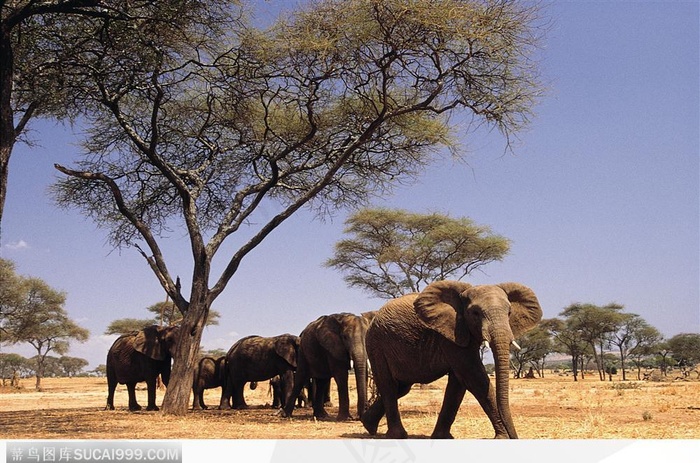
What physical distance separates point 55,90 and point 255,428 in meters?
8.45

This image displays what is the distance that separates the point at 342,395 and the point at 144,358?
21.6 feet

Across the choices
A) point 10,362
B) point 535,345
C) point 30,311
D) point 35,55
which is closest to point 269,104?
point 35,55

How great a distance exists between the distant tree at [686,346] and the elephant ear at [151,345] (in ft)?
158

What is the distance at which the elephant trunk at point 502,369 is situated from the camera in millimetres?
7719

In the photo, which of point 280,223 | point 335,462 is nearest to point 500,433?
point 335,462

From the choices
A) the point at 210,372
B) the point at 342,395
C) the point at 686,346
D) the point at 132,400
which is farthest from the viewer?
the point at 686,346

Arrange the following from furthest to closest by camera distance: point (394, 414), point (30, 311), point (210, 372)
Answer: point (30, 311) → point (210, 372) → point (394, 414)

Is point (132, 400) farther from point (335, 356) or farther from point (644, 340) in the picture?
point (644, 340)

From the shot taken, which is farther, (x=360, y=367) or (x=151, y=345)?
(x=151, y=345)

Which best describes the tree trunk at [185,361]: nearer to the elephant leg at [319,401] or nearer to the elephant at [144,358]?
the elephant at [144,358]

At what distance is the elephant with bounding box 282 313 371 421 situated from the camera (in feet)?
45.6

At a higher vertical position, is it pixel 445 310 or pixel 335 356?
pixel 445 310

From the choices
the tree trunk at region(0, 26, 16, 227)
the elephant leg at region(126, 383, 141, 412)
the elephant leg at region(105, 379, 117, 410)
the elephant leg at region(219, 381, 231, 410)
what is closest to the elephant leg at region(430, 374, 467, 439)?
the tree trunk at region(0, 26, 16, 227)

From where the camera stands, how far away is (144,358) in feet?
61.0
